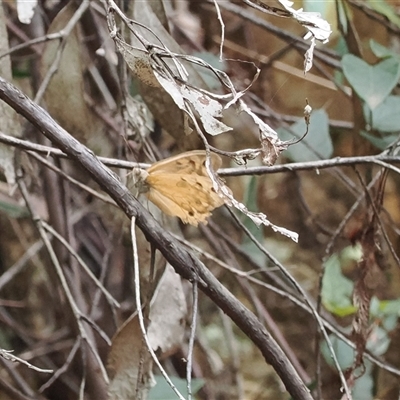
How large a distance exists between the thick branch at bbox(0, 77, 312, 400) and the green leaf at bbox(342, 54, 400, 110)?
0.38 meters

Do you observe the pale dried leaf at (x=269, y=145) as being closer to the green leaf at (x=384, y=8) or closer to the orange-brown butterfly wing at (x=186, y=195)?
the orange-brown butterfly wing at (x=186, y=195)

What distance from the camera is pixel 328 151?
849 mm

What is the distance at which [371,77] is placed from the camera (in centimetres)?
75

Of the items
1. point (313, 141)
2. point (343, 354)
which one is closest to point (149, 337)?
point (343, 354)

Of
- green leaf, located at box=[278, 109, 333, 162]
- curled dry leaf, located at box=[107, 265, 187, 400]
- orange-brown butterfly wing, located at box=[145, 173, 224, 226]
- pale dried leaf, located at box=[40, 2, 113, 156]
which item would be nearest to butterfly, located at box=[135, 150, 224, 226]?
orange-brown butterfly wing, located at box=[145, 173, 224, 226]

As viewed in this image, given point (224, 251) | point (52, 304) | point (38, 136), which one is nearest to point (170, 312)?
point (224, 251)

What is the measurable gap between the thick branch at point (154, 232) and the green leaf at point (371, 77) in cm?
38

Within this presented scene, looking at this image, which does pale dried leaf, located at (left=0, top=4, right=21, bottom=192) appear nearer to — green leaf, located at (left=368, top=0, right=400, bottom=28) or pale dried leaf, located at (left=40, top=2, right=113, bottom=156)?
pale dried leaf, located at (left=40, top=2, right=113, bottom=156)

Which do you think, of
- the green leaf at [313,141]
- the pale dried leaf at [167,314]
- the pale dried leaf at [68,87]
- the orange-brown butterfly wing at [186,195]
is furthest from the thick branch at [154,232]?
the green leaf at [313,141]

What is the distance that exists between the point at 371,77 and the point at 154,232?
0.42 meters

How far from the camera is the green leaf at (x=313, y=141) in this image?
0.84 meters

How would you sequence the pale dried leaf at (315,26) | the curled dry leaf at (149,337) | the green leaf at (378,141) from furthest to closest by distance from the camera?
1. the green leaf at (378,141)
2. the curled dry leaf at (149,337)
3. the pale dried leaf at (315,26)

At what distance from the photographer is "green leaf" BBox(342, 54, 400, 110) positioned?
0.74 m

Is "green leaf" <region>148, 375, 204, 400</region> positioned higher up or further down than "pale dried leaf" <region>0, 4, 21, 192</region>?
further down
